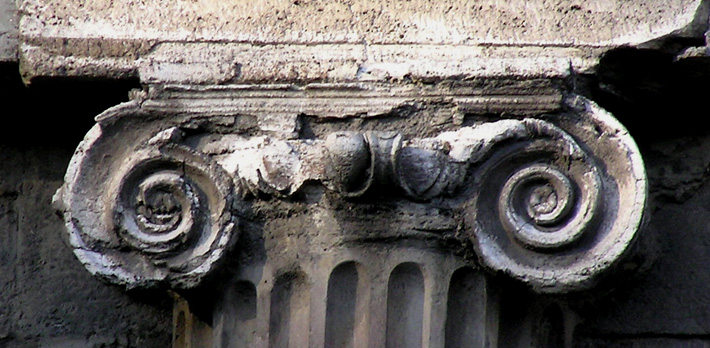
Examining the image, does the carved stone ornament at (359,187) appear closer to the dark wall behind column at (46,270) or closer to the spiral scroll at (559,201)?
the spiral scroll at (559,201)

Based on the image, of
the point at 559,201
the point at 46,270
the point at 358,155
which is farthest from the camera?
the point at 46,270

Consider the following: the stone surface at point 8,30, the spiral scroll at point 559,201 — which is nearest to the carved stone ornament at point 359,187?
the spiral scroll at point 559,201

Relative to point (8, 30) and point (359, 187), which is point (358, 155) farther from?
point (8, 30)

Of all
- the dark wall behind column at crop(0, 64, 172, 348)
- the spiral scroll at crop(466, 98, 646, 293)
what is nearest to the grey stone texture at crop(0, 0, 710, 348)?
the spiral scroll at crop(466, 98, 646, 293)

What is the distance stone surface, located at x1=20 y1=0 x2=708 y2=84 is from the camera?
2.53 m

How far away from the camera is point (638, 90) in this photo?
105 inches

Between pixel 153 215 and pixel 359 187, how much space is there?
1.41 ft

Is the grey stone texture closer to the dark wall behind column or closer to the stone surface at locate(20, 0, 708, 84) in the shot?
the stone surface at locate(20, 0, 708, 84)

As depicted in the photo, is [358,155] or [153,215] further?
[153,215]

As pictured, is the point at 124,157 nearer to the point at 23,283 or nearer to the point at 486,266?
the point at 23,283

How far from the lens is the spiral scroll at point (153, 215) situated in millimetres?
2469

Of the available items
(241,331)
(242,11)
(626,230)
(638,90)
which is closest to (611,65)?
(638,90)

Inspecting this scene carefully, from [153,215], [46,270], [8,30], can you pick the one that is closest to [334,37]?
[153,215]

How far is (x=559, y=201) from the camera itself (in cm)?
245
